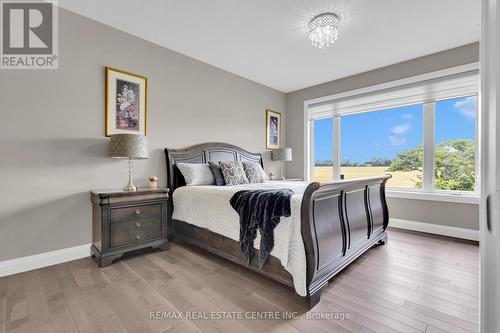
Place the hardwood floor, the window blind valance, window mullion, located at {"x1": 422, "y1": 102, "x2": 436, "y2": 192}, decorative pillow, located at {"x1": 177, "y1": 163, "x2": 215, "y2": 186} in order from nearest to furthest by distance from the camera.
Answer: the hardwood floor → decorative pillow, located at {"x1": 177, "y1": 163, "x2": 215, "y2": 186} → the window blind valance → window mullion, located at {"x1": 422, "y1": 102, "x2": 436, "y2": 192}

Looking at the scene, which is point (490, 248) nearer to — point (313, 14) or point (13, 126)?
point (313, 14)

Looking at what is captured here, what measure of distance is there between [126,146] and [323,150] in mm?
3901

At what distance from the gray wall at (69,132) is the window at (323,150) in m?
3.00

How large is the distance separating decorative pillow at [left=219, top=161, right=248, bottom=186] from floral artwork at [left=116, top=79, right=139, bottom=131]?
4.24 feet

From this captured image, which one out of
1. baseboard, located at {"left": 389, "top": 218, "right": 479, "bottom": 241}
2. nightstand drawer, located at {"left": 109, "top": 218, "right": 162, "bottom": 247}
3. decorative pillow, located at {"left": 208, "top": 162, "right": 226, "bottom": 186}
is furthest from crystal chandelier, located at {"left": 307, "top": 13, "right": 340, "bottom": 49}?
baseboard, located at {"left": 389, "top": 218, "right": 479, "bottom": 241}

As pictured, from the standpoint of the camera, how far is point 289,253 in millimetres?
1791

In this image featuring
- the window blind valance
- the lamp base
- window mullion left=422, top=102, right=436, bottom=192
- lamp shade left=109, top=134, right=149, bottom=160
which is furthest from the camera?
window mullion left=422, top=102, right=436, bottom=192

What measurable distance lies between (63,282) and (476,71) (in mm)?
5490

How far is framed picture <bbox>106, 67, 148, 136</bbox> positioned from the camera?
280cm

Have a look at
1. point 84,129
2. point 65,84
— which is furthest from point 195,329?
point 65,84

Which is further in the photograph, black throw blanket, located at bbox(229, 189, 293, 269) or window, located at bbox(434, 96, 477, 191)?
window, located at bbox(434, 96, 477, 191)

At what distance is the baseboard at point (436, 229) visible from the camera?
3236 mm

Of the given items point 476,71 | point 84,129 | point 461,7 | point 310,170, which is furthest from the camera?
point 310,170

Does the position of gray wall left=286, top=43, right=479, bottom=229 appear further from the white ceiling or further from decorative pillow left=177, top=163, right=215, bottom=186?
decorative pillow left=177, top=163, right=215, bottom=186
